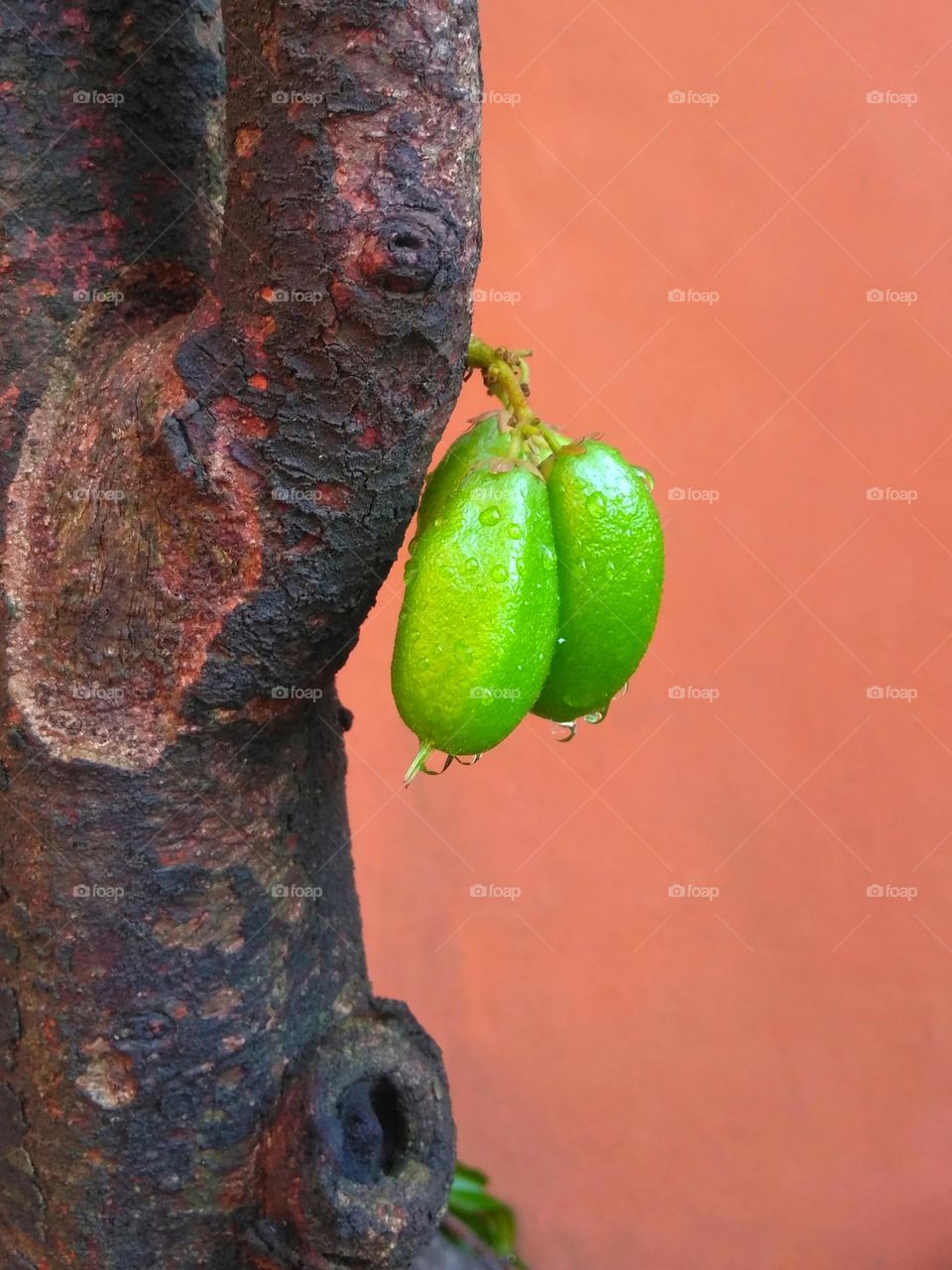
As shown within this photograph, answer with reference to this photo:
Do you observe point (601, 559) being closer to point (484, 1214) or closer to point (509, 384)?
point (509, 384)

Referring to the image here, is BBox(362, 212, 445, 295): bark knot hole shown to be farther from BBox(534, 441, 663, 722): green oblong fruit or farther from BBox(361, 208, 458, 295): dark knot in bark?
BBox(534, 441, 663, 722): green oblong fruit

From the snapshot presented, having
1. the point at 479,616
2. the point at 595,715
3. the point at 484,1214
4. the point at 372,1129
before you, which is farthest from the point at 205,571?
the point at 484,1214

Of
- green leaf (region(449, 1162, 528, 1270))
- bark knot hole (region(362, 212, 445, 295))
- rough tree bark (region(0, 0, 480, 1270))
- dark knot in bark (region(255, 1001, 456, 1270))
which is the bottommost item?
green leaf (region(449, 1162, 528, 1270))

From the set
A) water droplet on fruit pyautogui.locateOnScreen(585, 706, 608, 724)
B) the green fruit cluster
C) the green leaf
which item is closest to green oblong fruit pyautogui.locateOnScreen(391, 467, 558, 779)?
the green fruit cluster

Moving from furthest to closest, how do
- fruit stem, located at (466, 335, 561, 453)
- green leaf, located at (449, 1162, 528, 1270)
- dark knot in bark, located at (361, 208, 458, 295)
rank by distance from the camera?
1. green leaf, located at (449, 1162, 528, 1270)
2. fruit stem, located at (466, 335, 561, 453)
3. dark knot in bark, located at (361, 208, 458, 295)

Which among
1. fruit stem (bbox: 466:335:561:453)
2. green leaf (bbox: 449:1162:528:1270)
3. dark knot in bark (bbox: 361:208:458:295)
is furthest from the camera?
green leaf (bbox: 449:1162:528:1270)

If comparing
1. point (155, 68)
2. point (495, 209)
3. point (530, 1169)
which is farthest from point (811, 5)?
point (530, 1169)

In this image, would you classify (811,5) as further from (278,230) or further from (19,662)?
(19,662)

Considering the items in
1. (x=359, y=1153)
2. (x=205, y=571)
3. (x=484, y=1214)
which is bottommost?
(x=484, y=1214)
